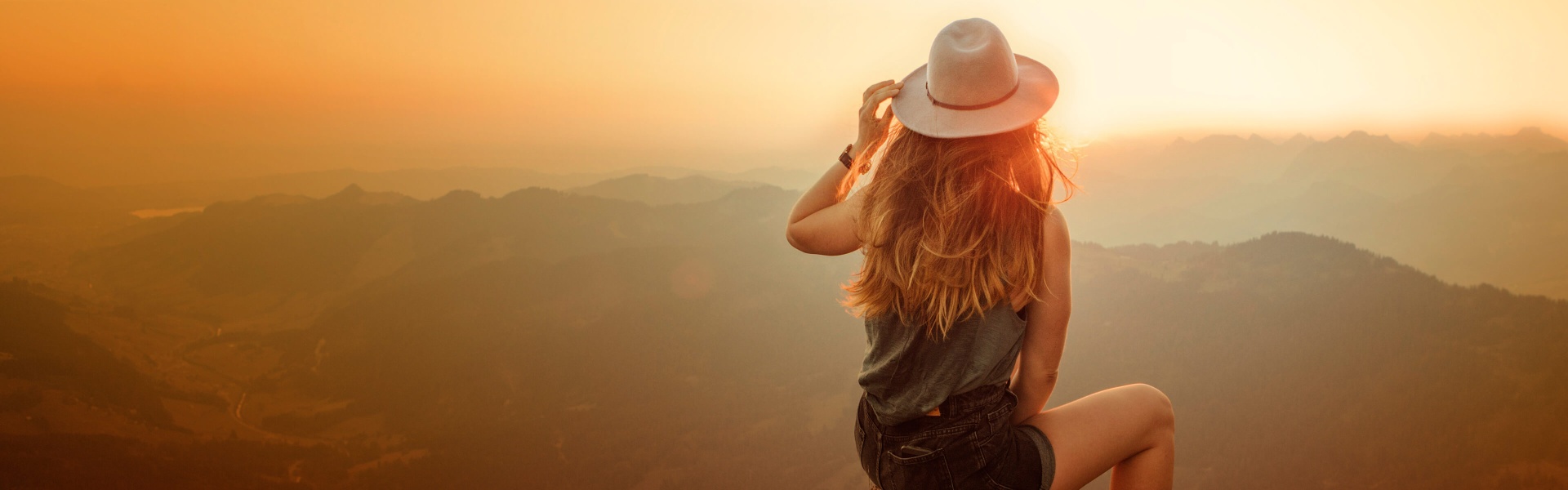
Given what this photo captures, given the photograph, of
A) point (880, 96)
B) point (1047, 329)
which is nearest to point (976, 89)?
point (880, 96)

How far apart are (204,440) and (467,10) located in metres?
3.73

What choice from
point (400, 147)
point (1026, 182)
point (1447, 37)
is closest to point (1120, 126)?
point (1447, 37)

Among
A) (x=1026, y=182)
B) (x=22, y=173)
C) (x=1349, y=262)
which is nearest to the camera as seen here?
(x=1026, y=182)

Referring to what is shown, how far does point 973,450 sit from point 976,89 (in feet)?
2.31

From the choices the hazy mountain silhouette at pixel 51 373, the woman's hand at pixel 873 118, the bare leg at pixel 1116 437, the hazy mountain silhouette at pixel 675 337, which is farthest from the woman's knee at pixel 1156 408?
the hazy mountain silhouette at pixel 51 373

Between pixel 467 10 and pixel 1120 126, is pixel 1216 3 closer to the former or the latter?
pixel 1120 126

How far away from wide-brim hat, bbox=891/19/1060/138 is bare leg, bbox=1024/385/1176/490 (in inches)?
24.8

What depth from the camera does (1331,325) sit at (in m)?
5.94

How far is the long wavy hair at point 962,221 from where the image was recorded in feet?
4.03

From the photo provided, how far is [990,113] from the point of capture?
123 centimetres

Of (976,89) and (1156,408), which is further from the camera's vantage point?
(1156,408)

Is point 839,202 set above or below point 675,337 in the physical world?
above

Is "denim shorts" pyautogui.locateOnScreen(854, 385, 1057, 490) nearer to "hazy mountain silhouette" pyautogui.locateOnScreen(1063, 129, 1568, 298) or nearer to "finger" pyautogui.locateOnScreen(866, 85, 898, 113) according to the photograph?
"finger" pyautogui.locateOnScreen(866, 85, 898, 113)

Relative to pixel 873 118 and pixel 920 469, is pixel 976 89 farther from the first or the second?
pixel 920 469
